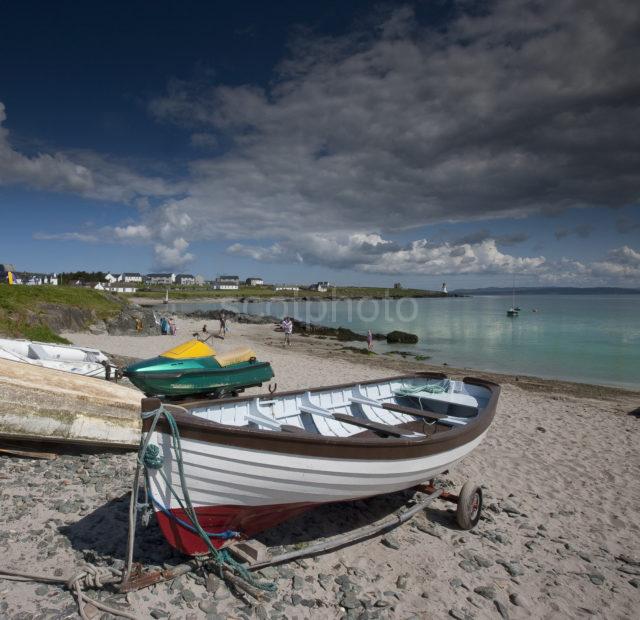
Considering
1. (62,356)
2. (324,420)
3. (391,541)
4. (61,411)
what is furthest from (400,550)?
(62,356)

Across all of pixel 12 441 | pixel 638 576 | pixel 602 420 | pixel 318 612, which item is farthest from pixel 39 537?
pixel 602 420

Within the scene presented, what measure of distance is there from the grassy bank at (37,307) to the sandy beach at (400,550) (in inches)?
657

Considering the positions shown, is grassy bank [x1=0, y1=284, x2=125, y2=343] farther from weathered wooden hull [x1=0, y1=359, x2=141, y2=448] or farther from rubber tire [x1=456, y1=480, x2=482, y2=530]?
rubber tire [x1=456, y1=480, x2=482, y2=530]

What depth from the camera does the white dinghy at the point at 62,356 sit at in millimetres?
11961

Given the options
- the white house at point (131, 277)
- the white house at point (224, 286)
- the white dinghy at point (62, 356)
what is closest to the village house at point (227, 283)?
the white house at point (224, 286)

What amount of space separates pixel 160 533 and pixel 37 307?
2597cm

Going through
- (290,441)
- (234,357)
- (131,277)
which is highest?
(131,277)

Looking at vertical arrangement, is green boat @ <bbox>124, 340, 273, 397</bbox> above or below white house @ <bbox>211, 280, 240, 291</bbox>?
below

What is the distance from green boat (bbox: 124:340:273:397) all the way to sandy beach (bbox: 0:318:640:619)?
3.36m

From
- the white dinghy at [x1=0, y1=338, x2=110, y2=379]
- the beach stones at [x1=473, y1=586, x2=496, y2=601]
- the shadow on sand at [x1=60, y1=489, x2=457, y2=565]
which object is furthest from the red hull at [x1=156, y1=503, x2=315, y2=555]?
the white dinghy at [x1=0, y1=338, x2=110, y2=379]

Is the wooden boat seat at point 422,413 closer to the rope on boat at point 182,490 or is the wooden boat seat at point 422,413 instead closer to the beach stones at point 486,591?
the beach stones at point 486,591

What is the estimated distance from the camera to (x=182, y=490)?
435 cm

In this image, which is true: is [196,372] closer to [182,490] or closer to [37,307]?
[182,490]

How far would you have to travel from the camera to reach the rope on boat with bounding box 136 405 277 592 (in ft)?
13.8
